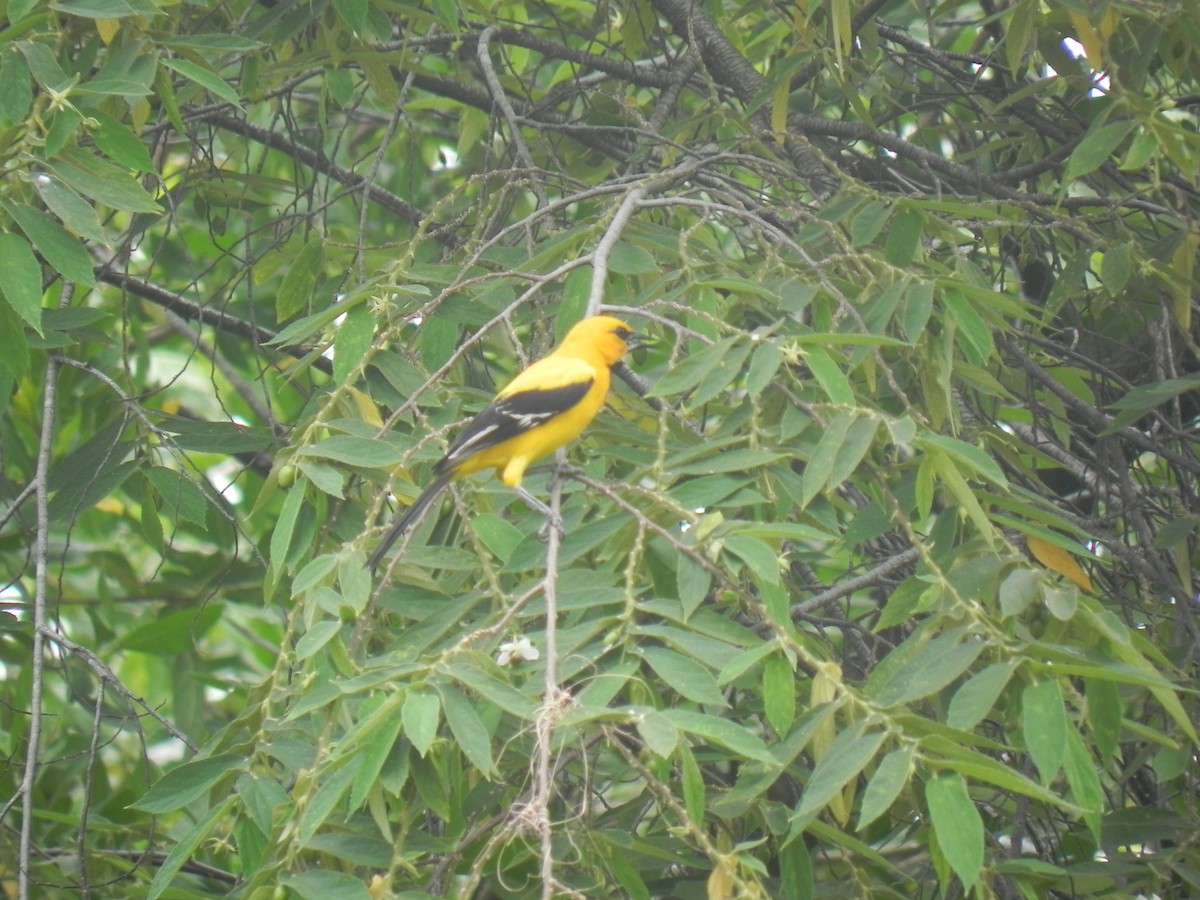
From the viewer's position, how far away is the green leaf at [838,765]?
7.81ft

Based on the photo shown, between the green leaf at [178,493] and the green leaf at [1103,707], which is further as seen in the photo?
the green leaf at [178,493]

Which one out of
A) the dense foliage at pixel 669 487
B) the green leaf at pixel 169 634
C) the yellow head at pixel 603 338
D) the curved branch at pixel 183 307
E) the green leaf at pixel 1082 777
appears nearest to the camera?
the green leaf at pixel 1082 777

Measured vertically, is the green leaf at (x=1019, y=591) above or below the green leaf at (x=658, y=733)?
below

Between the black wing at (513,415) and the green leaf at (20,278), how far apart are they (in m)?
1.11

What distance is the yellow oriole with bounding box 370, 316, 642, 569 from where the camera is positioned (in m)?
3.87

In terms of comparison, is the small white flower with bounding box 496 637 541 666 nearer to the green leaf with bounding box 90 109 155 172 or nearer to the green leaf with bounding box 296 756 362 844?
the green leaf with bounding box 296 756 362 844

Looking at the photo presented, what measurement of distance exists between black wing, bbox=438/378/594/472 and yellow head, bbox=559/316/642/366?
0.13 meters

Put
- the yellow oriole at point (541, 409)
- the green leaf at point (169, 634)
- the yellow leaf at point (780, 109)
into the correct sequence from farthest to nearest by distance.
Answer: the green leaf at point (169, 634) → the yellow leaf at point (780, 109) → the yellow oriole at point (541, 409)

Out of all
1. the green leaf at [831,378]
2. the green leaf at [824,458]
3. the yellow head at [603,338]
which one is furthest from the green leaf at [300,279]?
the green leaf at [824,458]

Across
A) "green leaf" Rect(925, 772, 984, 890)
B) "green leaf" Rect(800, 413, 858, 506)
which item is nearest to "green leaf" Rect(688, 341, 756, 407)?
"green leaf" Rect(800, 413, 858, 506)

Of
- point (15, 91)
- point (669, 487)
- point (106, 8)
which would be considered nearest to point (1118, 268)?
point (669, 487)

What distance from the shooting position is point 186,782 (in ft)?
9.67

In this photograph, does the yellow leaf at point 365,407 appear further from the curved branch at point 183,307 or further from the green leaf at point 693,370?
the curved branch at point 183,307

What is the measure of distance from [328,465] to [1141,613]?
2515 mm
